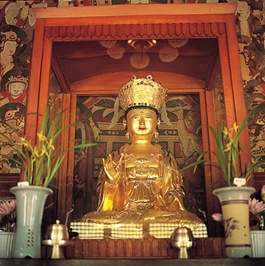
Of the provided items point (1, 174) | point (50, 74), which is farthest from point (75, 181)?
point (50, 74)

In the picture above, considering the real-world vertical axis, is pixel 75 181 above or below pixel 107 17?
below

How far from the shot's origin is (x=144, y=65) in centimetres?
404

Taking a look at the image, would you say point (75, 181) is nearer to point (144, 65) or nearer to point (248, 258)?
point (144, 65)

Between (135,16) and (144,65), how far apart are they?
24.4 inches

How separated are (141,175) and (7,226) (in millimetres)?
1192

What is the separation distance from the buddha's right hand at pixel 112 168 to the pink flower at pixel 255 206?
1.27 meters

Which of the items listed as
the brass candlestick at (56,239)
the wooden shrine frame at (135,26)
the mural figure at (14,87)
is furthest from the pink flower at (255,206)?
the mural figure at (14,87)

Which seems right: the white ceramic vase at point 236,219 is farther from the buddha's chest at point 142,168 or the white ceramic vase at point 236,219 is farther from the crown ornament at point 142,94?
the crown ornament at point 142,94

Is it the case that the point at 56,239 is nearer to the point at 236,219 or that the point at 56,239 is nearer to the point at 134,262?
the point at 134,262

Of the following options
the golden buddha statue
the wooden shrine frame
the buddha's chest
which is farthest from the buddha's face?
the wooden shrine frame

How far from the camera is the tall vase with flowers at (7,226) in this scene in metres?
2.64

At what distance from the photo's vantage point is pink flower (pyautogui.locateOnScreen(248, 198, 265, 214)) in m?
2.75

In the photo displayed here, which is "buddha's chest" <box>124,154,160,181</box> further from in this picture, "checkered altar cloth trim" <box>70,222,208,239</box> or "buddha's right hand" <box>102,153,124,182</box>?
"checkered altar cloth trim" <box>70,222,208,239</box>

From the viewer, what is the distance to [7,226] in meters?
2.96
